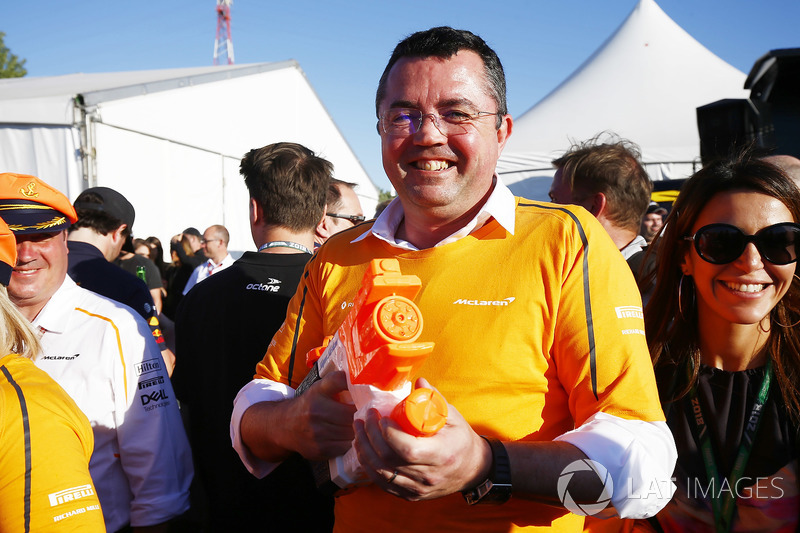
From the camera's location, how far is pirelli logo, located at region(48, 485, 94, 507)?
55.5 inches

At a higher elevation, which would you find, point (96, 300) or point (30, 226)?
point (30, 226)

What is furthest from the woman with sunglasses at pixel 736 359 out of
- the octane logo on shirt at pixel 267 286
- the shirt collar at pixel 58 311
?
the shirt collar at pixel 58 311

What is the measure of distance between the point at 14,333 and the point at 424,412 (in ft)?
4.96

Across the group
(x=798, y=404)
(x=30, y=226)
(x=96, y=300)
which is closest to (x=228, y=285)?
(x=96, y=300)

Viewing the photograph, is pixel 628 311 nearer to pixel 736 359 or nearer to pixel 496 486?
pixel 496 486

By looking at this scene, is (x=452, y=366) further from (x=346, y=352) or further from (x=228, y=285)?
(x=228, y=285)

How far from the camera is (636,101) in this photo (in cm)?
1178

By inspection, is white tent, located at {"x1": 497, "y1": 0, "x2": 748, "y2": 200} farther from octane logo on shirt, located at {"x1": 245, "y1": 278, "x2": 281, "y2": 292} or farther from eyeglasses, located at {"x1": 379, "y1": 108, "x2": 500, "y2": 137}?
eyeglasses, located at {"x1": 379, "y1": 108, "x2": 500, "y2": 137}

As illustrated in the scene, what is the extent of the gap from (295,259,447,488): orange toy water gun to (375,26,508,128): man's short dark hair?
0.78 metres

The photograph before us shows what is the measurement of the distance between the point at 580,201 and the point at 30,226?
9.23 feet

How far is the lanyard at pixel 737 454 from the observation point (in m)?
1.76

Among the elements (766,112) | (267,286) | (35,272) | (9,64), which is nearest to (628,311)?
(267,286)

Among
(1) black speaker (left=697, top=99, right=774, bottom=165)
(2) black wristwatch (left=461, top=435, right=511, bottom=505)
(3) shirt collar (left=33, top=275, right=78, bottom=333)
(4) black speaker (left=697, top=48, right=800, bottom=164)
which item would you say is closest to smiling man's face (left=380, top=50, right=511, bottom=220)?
(2) black wristwatch (left=461, top=435, right=511, bottom=505)

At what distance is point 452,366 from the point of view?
146 cm
